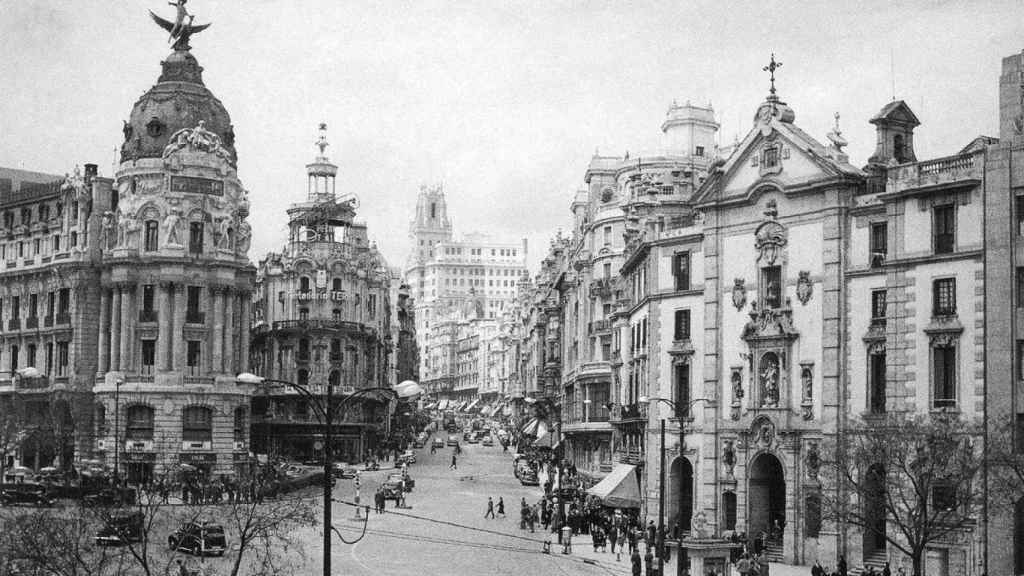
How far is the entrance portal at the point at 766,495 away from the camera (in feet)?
204

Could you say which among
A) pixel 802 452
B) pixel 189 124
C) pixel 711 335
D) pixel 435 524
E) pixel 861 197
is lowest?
pixel 435 524

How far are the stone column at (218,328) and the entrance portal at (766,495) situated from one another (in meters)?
45.2

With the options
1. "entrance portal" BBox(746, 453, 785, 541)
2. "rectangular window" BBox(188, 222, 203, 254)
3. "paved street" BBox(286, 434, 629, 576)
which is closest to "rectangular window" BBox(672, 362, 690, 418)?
"entrance portal" BBox(746, 453, 785, 541)

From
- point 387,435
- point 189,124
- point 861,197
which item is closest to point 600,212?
point 189,124

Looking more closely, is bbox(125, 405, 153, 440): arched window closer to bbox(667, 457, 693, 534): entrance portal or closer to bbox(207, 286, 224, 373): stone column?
bbox(207, 286, 224, 373): stone column

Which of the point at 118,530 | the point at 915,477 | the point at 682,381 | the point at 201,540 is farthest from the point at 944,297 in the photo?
the point at 118,530

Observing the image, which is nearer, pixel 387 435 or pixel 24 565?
pixel 24 565

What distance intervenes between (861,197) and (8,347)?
6860 centimetres

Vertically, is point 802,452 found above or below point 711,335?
below

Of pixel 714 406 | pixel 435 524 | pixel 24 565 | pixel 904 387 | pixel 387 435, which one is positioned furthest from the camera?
pixel 387 435

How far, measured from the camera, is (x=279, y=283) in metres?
130

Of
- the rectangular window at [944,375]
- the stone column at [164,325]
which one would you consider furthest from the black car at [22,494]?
the rectangular window at [944,375]

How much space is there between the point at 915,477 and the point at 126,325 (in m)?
59.2

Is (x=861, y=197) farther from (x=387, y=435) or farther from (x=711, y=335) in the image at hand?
(x=387, y=435)
